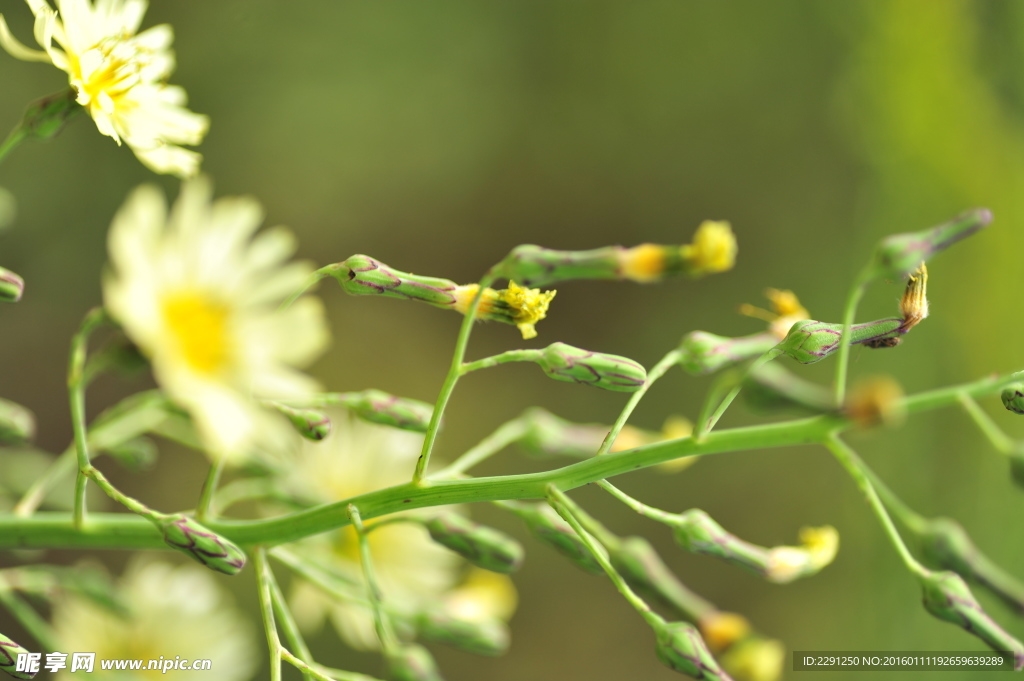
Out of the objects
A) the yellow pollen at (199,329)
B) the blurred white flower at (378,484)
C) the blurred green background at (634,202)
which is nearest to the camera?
the yellow pollen at (199,329)

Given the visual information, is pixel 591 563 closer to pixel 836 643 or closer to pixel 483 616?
pixel 483 616

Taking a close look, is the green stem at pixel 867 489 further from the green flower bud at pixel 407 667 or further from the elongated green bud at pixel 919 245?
the green flower bud at pixel 407 667

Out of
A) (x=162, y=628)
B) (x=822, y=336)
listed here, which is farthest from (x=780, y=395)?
(x=162, y=628)

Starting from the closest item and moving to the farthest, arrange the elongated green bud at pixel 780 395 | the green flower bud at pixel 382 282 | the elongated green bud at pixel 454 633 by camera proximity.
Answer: the elongated green bud at pixel 780 395, the green flower bud at pixel 382 282, the elongated green bud at pixel 454 633

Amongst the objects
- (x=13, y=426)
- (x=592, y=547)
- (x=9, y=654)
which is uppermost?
(x=592, y=547)

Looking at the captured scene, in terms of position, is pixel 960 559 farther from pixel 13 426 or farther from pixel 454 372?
pixel 13 426

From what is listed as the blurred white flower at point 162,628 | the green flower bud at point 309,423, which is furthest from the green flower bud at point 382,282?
the blurred white flower at point 162,628
